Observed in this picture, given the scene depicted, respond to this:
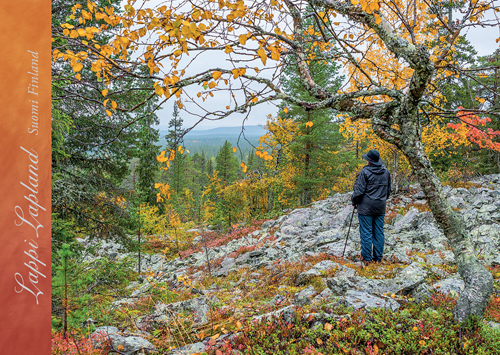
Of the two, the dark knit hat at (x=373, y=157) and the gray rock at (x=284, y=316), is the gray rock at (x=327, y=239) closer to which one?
the dark knit hat at (x=373, y=157)

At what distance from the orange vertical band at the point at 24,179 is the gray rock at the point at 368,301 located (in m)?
3.29

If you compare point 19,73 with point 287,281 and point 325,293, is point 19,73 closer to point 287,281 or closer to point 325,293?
point 325,293

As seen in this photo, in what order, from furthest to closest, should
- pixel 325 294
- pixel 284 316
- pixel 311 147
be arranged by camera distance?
pixel 311 147
pixel 325 294
pixel 284 316

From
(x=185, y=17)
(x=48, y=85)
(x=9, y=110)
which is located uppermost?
(x=185, y=17)

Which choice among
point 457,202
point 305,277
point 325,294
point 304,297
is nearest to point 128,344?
point 304,297

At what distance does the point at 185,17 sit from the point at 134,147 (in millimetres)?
7372

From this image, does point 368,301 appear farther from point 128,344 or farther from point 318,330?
point 128,344

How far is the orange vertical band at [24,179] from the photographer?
1685 mm

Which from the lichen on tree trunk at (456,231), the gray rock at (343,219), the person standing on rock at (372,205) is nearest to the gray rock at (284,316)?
the lichen on tree trunk at (456,231)

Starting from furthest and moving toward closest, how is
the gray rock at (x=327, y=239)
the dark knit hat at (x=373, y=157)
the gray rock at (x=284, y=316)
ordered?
the gray rock at (x=327, y=239) < the dark knit hat at (x=373, y=157) < the gray rock at (x=284, y=316)

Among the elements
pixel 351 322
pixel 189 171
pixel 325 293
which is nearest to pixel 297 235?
pixel 325 293

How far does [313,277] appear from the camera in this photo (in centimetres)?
496

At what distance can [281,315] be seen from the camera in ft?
10.1

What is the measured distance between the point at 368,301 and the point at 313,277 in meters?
1.56
